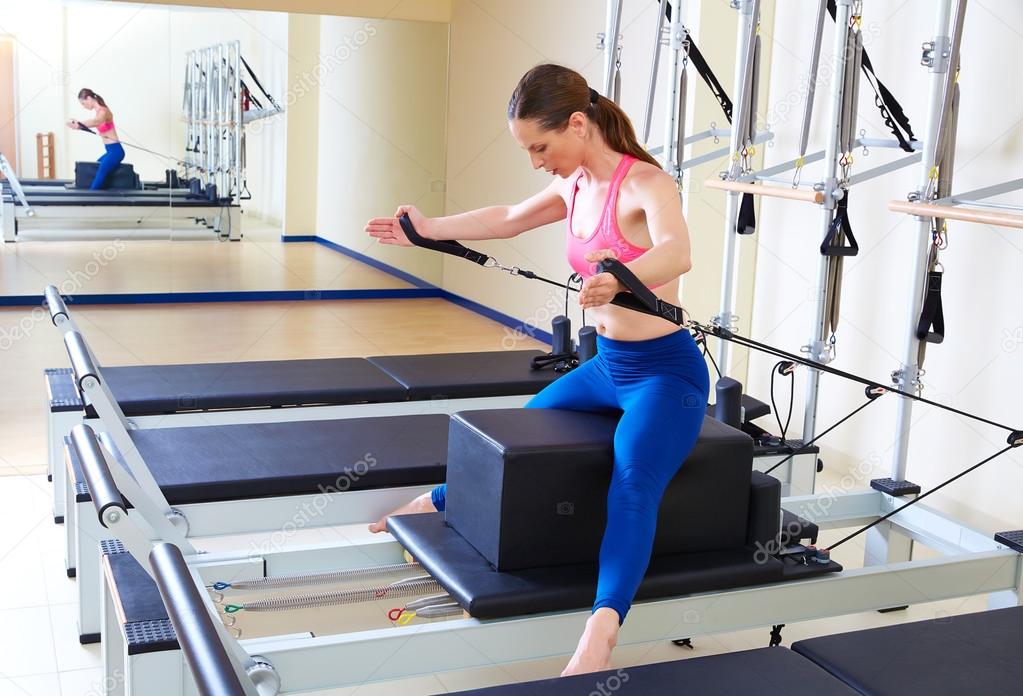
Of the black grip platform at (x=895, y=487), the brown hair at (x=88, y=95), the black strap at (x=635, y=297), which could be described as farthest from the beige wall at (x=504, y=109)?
the black strap at (x=635, y=297)

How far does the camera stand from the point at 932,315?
2871 millimetres

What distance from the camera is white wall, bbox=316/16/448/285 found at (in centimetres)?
720

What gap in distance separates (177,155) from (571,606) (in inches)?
222

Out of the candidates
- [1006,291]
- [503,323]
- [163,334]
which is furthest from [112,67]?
[1006,291]

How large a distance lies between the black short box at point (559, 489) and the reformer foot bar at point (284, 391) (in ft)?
3.75

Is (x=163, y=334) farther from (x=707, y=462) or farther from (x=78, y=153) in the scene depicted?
(x=707, y=462)

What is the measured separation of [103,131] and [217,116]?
0.70 meters

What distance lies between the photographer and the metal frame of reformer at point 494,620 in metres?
1.75

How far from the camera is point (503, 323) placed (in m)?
6.64

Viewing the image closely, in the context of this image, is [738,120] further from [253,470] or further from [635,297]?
[253,470]

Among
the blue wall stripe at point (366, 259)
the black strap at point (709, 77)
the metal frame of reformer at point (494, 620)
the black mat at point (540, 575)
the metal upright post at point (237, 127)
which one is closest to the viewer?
the metal frame of reformer at point (494, 620)

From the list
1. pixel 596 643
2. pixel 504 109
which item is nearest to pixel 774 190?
pixel 596 643

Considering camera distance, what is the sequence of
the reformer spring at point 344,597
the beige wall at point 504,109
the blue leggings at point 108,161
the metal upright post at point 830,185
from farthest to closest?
1. the blue leggings at point 108,161
2. the beige wall at point 504,109
3. the metal upright post at point 830,185
4. the reformer spring at point 344,597

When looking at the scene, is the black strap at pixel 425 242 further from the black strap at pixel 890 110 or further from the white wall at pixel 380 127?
the white wall at pixel 380 127
